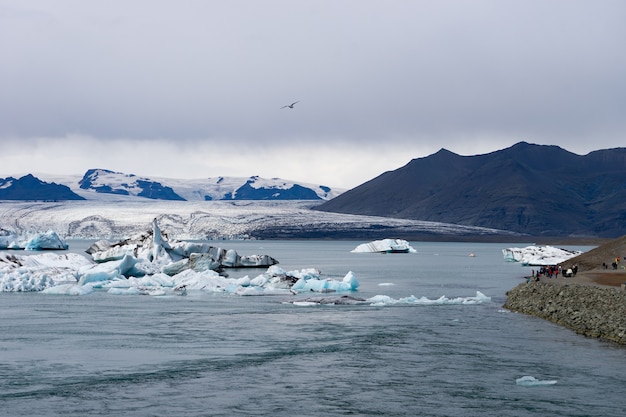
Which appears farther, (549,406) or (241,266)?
(241,266)

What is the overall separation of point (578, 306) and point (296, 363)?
15.2m

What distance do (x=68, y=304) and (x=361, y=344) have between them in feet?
58.0

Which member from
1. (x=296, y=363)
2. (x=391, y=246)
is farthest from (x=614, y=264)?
(x=391, y=246)

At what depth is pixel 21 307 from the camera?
36.2m

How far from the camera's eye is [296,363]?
2270 cm

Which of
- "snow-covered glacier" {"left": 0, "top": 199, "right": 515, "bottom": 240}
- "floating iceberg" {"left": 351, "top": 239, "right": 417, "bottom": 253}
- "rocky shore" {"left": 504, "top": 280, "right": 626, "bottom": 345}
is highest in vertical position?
"snow-covered glacier" {"left": 0, "top": 199, "right": 515, "bottom": 240}

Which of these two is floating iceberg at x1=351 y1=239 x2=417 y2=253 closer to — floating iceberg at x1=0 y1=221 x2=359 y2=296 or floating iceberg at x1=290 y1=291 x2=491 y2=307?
floating iceberg at x1=0 y1=221 x2=359 y2=296

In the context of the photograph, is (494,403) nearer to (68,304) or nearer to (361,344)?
(361,344)

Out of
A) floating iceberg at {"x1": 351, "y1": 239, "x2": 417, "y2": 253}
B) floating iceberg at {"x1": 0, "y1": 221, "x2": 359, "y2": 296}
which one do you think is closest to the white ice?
floating iceberg at {"x1": 0, "y1": 221, "x2": 359, "y2": 296}

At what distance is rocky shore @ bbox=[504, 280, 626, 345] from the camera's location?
28.3 metres

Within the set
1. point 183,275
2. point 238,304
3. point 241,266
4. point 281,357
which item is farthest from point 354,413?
point 241,266

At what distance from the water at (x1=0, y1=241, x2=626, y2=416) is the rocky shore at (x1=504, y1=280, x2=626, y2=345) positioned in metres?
0.89

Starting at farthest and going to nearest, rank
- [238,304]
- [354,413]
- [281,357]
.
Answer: [238,304], [281,357], [354,413]

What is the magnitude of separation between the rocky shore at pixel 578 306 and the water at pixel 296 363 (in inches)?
35.0
